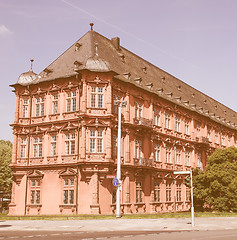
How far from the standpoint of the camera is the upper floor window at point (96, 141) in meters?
35.6

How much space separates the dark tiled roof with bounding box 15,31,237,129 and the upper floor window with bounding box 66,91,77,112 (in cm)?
207

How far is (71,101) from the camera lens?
3809cm

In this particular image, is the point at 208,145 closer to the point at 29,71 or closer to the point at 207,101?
the point at 207,101

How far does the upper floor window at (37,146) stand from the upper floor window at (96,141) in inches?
260

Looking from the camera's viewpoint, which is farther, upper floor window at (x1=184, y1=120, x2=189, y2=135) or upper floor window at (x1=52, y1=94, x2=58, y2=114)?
upper floor window at (x1=184, y1=120, x2=189, y2=135)

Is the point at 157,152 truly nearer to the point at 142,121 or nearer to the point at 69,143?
the point at 142,121

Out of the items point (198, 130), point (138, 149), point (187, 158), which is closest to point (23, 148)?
point (138, 149)

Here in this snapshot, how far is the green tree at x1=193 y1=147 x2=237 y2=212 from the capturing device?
39.7 m

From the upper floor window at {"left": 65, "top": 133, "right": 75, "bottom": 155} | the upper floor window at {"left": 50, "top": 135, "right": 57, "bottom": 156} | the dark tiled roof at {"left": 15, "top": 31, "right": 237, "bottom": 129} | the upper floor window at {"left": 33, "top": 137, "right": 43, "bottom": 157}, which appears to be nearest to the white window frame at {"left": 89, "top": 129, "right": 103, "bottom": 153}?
the upper floor window at {"left": 65, "top": 133, "right": 75, "bottom": 155}

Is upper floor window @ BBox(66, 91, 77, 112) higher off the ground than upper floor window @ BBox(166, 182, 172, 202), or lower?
higher

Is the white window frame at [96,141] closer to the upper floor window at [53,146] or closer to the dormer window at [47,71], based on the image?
the upper floor window at [53,146]

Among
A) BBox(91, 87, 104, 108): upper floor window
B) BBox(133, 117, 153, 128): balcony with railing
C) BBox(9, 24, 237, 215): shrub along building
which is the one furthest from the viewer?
BBox(133, 117, 153, 128): balcony with railing

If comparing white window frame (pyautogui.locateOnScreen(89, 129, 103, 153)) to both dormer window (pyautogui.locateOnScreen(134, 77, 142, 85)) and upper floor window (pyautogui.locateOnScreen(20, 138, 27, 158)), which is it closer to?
upper floor window (pyautogui.locateOnScreen(20, 138, 27, 158))

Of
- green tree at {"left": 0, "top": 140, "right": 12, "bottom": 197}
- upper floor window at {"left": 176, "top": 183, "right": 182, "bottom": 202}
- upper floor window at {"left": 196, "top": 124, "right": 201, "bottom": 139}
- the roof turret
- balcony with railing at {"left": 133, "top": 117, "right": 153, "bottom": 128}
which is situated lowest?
upper floor window at {"left": 176, "top": 183, "right": 182, "bottom": 202}
